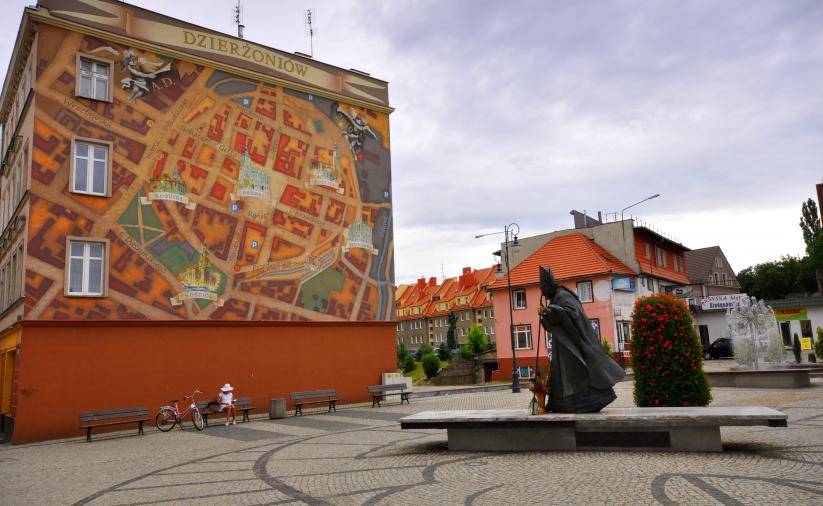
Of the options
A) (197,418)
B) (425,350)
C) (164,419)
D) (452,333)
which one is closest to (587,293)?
(425,350)

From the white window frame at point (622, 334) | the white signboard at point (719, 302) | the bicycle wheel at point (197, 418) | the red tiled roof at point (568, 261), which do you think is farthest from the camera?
the white signboard at point (719, 302)

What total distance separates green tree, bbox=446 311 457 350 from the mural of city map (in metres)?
51.0

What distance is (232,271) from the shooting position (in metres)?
22.1

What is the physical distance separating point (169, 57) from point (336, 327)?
11515 mm

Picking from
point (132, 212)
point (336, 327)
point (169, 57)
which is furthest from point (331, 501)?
point (169, 57)

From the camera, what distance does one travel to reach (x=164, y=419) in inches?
737

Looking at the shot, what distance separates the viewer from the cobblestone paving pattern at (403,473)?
7.42 m

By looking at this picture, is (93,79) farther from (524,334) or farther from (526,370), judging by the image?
(524,334)

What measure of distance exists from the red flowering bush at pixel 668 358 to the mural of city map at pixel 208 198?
45.2ft

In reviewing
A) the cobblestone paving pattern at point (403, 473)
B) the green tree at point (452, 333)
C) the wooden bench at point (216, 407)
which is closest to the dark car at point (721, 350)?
the green tree at point (452, 333)

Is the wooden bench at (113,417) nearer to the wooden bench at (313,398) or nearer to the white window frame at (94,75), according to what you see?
the wooden bench at (313,398)

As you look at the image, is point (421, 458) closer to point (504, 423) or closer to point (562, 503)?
point (504, 423)

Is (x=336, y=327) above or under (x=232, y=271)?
under

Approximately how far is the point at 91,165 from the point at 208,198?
3.79m
